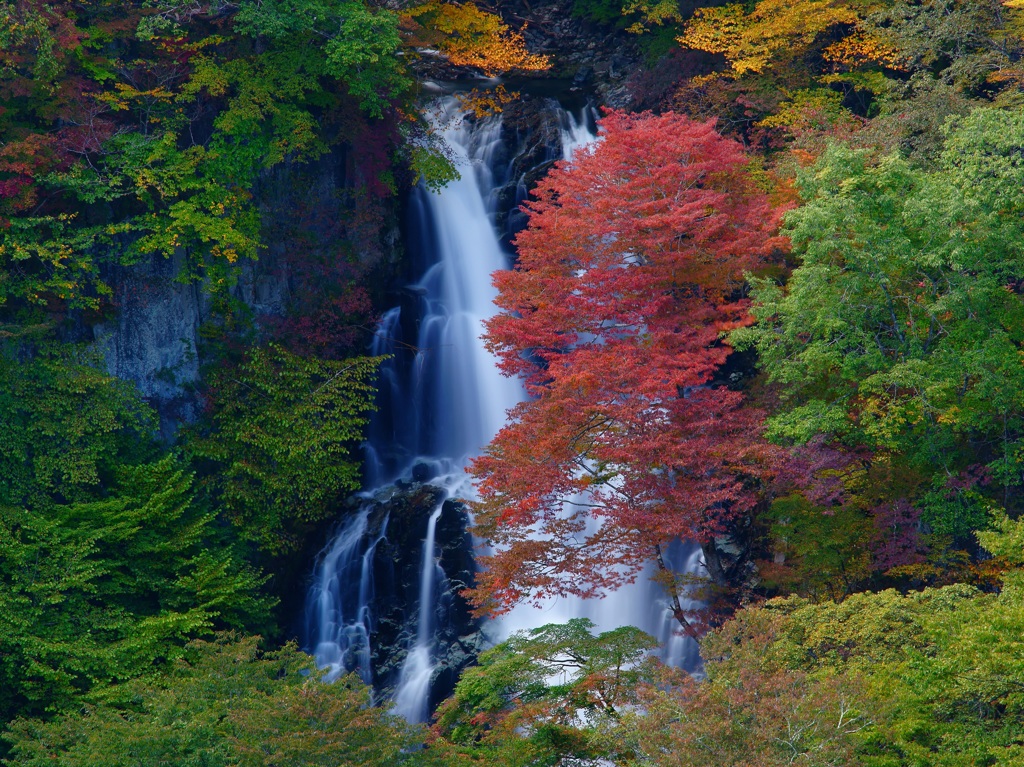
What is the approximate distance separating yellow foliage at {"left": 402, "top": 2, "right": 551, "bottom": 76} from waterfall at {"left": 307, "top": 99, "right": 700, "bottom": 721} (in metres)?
1.47

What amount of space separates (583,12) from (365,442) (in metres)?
14.7

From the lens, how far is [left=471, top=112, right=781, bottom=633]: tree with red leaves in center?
52.7ft

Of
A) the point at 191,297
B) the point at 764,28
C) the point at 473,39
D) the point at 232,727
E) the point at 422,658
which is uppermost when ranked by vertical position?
the point at 473,39

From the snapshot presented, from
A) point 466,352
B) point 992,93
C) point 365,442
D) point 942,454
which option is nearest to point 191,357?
point 365,442

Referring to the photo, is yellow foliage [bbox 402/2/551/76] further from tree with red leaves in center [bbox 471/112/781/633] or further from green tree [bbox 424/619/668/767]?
green tree [bbox 424/619/668/767]

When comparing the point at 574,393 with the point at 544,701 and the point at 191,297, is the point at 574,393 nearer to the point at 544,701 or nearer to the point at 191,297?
the point at 544,701

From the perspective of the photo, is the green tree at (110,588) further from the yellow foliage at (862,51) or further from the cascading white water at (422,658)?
the yellow foliage at (862,51)

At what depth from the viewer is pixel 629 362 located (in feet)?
52.5

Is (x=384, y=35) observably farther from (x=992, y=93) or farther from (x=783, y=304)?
(x=992, y=93)

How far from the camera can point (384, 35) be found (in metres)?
20.8

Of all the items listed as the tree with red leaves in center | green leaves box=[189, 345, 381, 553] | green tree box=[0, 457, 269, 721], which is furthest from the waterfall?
the tree with red leaves in center

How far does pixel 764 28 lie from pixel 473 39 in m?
7.23

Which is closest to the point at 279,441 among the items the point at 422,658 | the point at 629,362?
the point at 422,658

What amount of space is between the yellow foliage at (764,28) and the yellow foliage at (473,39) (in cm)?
415
